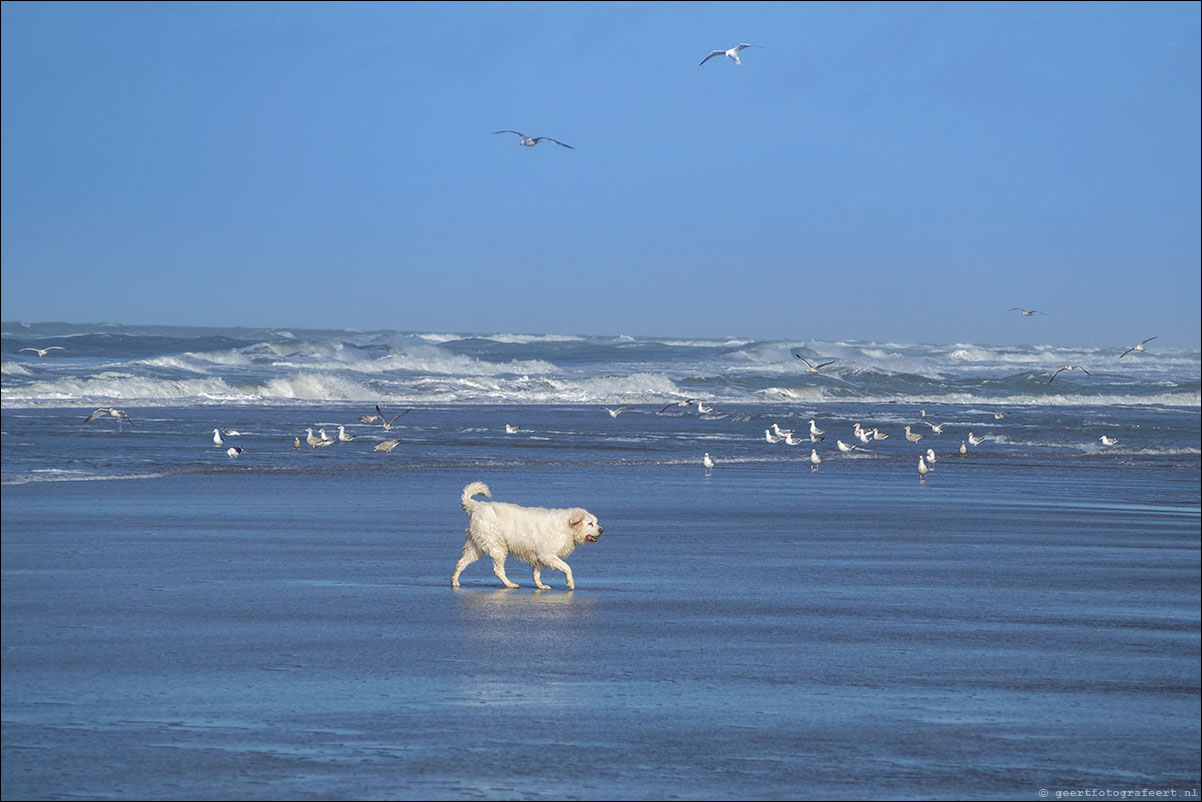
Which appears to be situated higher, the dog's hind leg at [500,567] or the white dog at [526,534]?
the white dog at [526,534]

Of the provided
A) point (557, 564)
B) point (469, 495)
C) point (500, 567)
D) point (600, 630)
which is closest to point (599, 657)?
point (600, 630)

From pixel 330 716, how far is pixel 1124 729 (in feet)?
13.3

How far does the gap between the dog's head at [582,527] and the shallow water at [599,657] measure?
0.44m

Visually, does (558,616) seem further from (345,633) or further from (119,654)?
(119,654)

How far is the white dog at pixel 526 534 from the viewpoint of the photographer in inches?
416

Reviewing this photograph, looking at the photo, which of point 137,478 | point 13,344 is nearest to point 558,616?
point 137,478

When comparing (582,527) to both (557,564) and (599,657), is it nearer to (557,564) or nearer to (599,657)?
(557,564)

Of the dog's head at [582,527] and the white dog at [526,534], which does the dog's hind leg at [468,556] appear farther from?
the dog's head at [582,527]

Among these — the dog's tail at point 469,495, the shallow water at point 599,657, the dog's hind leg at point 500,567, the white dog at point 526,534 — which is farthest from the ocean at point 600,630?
the dog's tail at point 469,495

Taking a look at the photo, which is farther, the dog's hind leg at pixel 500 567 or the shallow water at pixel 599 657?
the dog's hind leg at pixel 500 567

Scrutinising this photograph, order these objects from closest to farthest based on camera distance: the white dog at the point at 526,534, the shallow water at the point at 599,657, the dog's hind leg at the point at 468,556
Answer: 1. the shallow water at the point at 599,657
2. the white dog at the point at 526,534
3. the dog's hind leg at the point at 468,556

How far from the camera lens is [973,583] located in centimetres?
1108

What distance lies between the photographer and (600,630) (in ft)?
29.3

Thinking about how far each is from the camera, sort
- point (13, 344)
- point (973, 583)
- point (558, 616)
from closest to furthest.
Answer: point (558, 616)
point (973, 583)
point (13, 344)
